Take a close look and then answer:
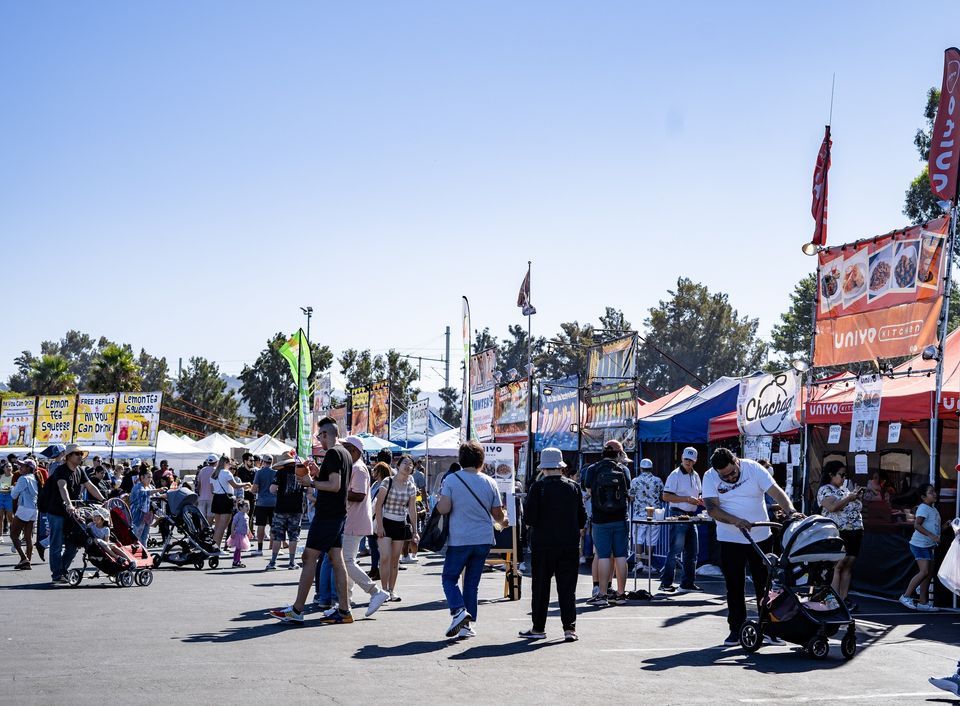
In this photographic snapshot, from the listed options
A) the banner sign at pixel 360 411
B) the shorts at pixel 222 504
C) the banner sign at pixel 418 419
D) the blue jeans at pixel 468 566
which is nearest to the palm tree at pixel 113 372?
the banner sign at pixel 360 411

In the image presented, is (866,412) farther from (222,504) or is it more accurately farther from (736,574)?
(222,504)

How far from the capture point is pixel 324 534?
1053 centimetres

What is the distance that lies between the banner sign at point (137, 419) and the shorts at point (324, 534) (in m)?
30.3

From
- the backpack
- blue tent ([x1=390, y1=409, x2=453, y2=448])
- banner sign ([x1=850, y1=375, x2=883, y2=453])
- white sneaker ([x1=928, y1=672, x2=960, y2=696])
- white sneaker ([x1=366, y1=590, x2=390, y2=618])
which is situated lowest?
white sneaker ([x1=928, y1=672, x2=960, y2=696])

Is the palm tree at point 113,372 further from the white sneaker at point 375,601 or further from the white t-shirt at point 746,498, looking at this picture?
the white t-shirt at point 746,498

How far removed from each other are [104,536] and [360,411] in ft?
93.1

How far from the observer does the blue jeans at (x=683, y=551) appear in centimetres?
1445

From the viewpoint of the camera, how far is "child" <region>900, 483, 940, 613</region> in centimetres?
1316

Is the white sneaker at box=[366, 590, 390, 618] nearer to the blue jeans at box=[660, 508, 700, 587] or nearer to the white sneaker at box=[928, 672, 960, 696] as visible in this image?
the blue jeans at box=[660, 508, 700, 587]

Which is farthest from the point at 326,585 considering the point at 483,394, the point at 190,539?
the point at 483,394

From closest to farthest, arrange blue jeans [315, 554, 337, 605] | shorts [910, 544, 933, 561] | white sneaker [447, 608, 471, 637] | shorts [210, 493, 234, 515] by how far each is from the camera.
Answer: white sneaker [447, 608, 471, 637] → blue jeans [315, 554, 337, 605] → shorts [910, 544, 933, 561] → shorts [210, 493, 234, 515]

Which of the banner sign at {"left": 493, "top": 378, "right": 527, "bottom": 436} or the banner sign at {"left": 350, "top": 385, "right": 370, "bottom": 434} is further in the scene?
the banner sign at {"left": 350, "top": 385, "right": 370, "bottom": 434}

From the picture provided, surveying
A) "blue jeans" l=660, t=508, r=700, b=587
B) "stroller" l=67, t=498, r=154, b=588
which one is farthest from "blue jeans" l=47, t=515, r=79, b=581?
"blue jeans" l=660, t=508, r=700, b=587

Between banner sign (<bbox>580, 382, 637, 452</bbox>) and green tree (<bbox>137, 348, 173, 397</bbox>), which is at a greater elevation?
→ green tree (<bbox>137, 348, 173, 397</bbox>)
